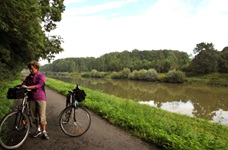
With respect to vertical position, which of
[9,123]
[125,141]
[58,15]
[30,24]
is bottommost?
[125,141]

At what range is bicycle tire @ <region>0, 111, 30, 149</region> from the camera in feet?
13.6

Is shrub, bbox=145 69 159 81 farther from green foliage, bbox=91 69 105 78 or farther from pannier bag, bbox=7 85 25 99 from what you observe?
pannier bag, bbox=7 85 25 99

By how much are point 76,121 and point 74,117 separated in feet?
0.54

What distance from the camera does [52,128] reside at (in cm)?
571

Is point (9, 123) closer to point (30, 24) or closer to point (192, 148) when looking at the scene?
point (192, 148)

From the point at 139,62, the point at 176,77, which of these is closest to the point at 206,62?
the point at 176,77

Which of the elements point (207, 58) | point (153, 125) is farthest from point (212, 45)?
point (153, 125)

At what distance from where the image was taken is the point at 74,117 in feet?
16.5

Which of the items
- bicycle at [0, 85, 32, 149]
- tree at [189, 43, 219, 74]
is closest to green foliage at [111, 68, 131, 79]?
tree at [189, 43, 219, 74]

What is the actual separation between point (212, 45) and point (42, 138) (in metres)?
80.1

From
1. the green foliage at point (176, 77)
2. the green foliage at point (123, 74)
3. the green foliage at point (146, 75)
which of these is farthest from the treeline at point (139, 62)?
the green foliage at point (176, 77)

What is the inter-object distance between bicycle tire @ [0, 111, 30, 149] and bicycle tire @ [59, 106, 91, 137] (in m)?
0.96

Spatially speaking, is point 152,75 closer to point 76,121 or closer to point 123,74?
point 123,74

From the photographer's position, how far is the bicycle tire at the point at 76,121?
16.4ft
